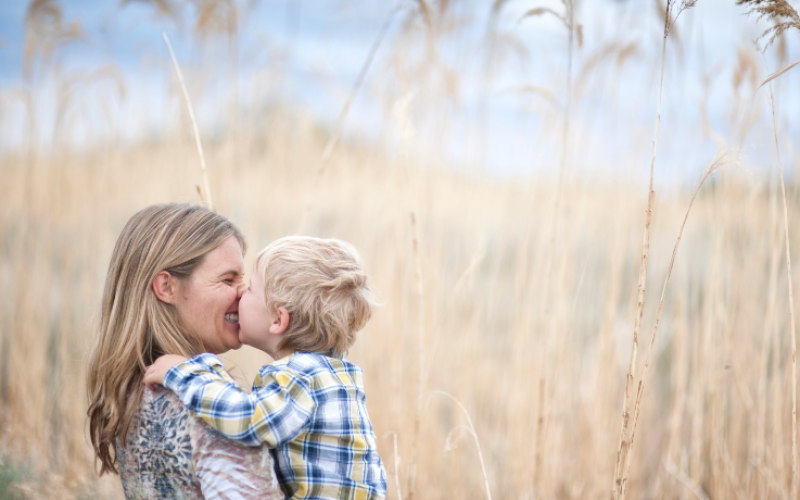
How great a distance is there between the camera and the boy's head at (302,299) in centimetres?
113

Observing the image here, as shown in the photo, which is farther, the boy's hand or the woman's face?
the woman's face

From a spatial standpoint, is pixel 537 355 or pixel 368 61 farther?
pixel 537 355

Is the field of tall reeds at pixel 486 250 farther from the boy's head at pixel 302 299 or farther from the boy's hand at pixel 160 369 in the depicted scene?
the boy's hand at pixel 160 369

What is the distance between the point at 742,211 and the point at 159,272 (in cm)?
216

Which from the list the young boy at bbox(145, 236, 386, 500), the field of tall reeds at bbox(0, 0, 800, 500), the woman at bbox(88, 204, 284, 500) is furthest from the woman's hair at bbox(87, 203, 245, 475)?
the field of tall reeds at bbox(0, 0, 800, 500)

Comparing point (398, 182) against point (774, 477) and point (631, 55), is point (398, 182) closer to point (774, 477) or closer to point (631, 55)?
point (631, 55)

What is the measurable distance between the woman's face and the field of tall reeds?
1.79ft

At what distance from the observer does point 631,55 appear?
2213 mm

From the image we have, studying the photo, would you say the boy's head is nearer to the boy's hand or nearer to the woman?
the woman

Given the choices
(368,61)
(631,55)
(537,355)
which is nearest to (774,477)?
(537,355)

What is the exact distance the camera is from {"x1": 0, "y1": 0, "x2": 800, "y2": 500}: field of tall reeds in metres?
1.99

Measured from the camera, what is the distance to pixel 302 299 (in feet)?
3.70

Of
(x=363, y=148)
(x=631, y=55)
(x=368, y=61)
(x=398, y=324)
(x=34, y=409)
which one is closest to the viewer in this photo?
(x=368, y=61)

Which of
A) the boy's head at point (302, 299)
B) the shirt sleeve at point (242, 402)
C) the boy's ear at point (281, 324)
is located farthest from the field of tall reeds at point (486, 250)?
the shirt sleeve at point (242, 402)
